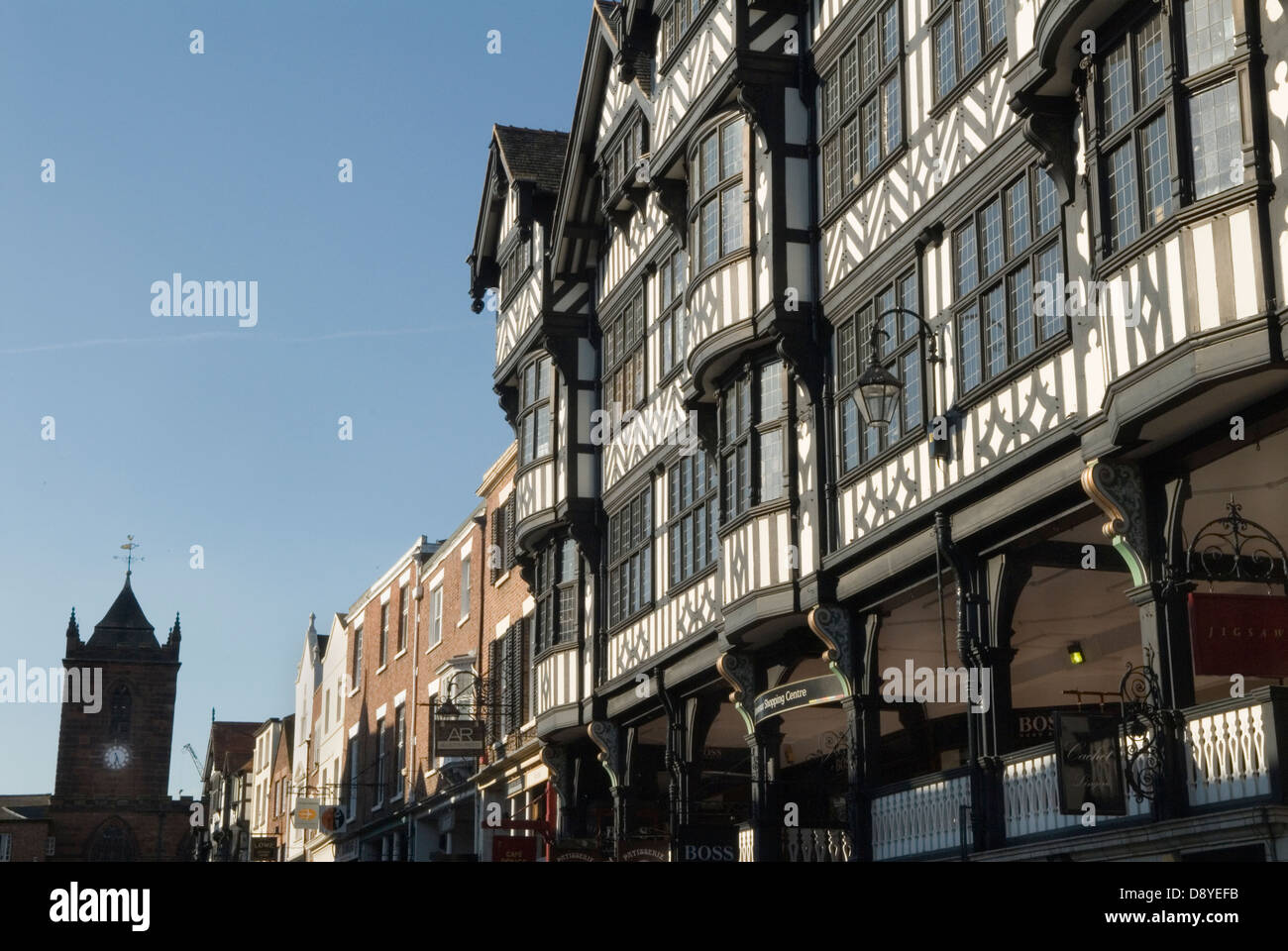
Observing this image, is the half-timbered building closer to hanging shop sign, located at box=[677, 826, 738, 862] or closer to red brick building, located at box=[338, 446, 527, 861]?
hanging shop sign, located at box=[677, 826, 738, 862]

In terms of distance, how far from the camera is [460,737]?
107 feet

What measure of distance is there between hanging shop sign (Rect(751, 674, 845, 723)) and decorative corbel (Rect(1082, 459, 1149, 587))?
5431 millimetres

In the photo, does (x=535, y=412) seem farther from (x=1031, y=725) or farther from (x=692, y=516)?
(x=1031, y=725)

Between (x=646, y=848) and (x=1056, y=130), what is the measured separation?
43.6 feet

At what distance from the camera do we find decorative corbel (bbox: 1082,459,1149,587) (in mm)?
13266

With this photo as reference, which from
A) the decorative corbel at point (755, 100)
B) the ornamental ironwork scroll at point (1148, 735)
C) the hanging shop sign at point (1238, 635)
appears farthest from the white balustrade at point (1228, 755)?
the decorative corbel at point (755, 100)

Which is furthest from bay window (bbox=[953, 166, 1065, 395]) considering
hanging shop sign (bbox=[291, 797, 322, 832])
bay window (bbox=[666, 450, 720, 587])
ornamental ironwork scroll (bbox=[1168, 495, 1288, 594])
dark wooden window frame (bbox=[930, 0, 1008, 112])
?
hanging shop sign (bbox=[291, 797, 322, 832])

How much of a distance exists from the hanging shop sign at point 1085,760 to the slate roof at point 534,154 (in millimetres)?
18615

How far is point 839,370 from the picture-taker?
18656 mm

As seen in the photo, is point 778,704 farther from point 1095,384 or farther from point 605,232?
point 605,232
